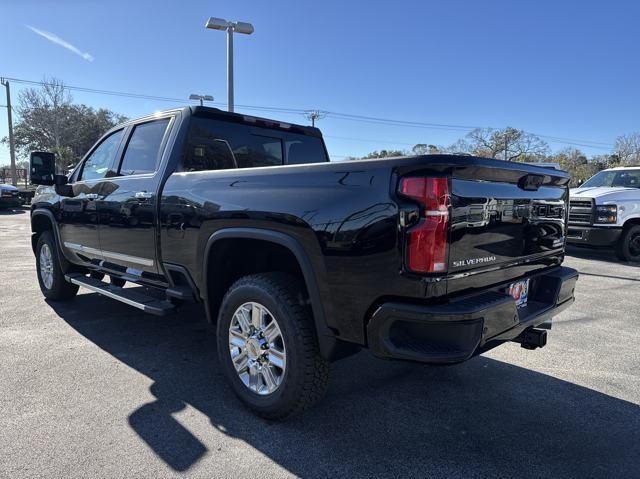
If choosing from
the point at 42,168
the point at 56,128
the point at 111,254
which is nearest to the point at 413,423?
the point at 111,254

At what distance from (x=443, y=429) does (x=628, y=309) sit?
4.23 m

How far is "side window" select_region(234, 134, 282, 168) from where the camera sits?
4.04 meters

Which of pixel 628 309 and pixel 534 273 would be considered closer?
pixel 534 273

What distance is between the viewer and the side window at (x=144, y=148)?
3.88m

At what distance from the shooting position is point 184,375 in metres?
3.48

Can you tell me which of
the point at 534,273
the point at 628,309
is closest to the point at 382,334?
the point at 534,273

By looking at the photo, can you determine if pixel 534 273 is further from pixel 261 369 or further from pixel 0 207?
pixel 0 207

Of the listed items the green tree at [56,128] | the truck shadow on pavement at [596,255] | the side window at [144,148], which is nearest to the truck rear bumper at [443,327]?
the side window at [144,148]

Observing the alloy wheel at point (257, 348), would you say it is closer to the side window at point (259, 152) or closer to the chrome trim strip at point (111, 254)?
the chrome trim strip at point (111, 254)

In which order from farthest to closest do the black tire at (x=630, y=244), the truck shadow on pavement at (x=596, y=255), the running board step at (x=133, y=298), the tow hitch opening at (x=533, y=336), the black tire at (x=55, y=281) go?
the truck shadow on pavement at (x=596, y=255)
the black tire at (x=630, y=244)
the black tire at (x=55, y=281)
the running board step at (x=133, y=298)
the tow hitch opening at (x=533, y=336)

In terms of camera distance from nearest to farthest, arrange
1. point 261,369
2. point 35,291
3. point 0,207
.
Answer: point 261,369, point 35,291, point 0,207

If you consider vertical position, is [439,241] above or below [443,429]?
above

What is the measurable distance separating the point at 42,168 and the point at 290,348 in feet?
12.7

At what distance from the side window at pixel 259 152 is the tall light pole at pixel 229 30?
34.1 feet
